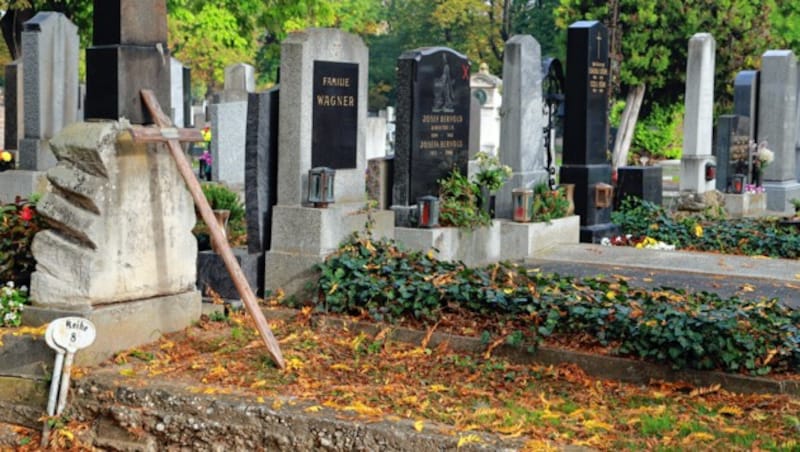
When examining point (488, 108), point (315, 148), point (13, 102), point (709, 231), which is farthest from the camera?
point (488, 108)

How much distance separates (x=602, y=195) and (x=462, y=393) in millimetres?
8606

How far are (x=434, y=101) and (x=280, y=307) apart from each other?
3.61m

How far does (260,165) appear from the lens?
986 centimetres

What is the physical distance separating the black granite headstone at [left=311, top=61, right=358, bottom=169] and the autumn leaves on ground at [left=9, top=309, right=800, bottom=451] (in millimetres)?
2245

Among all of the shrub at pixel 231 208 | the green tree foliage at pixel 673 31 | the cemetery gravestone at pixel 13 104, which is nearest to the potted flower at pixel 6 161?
the cemetery gravestone at pixel 13 104

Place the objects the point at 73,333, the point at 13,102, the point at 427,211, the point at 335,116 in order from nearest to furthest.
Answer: the point at 73,333
the point at 335,116
the point at 427,211
the point at 13,102

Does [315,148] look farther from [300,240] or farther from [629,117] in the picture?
[629,117]

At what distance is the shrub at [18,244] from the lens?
8.06m

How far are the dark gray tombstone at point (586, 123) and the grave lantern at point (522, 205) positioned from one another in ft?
6.11

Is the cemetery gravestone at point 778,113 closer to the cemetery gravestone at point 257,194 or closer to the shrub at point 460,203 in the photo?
the shrub at point 460,203

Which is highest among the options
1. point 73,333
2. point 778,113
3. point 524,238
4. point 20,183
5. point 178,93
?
point 178,93

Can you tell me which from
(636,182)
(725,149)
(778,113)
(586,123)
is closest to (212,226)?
(586,123)

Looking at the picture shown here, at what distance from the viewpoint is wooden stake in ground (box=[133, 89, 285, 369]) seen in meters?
7.22

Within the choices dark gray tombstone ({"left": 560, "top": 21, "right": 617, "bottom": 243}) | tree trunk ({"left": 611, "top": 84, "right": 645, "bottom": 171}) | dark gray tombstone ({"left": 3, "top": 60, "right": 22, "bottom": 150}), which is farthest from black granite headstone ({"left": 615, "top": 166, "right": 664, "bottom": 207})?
tree trunk ({"left": 611, "top": 84, "right": 645, "bottom": 171})
